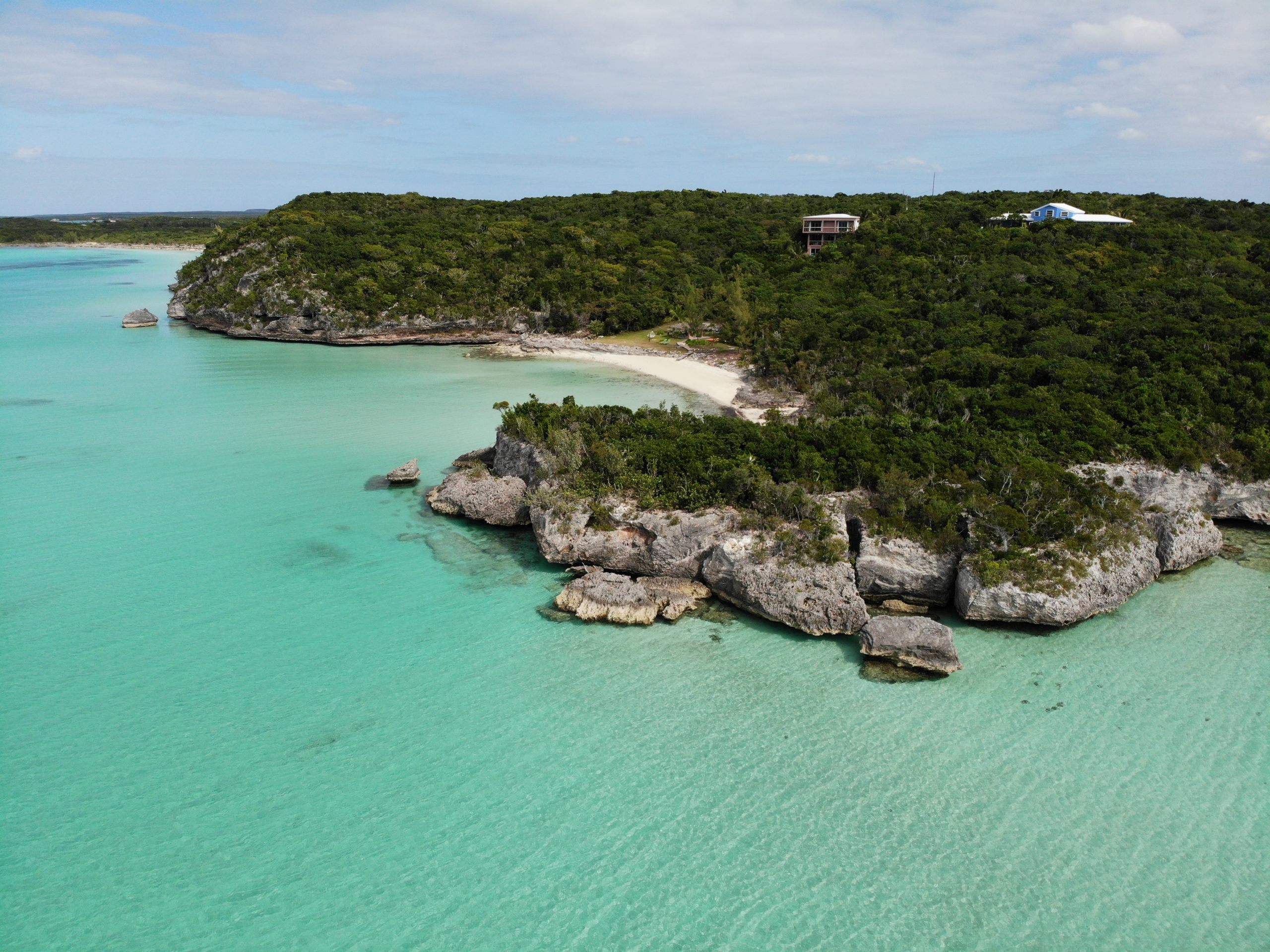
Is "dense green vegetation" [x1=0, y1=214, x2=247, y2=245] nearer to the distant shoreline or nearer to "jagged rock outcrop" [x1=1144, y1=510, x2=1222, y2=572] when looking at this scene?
the distant shoreline

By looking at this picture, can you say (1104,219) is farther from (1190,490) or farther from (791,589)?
(791,589)

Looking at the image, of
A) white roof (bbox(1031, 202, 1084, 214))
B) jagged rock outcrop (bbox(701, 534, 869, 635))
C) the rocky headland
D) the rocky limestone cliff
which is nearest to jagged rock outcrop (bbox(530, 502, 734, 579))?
the rocky headland

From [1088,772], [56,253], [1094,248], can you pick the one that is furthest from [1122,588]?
[56,253]

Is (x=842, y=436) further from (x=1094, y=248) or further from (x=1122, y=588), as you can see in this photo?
(x=1094, y=248)

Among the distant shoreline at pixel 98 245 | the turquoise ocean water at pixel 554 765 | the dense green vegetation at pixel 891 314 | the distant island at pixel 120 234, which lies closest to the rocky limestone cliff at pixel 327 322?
the dense green vegetation at pixel 891 314

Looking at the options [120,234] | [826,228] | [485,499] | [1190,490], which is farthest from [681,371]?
[120,234]

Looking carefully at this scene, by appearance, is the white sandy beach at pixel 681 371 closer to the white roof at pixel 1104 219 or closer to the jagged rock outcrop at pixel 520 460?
the jagged rock outcrop at pixel 520 460
